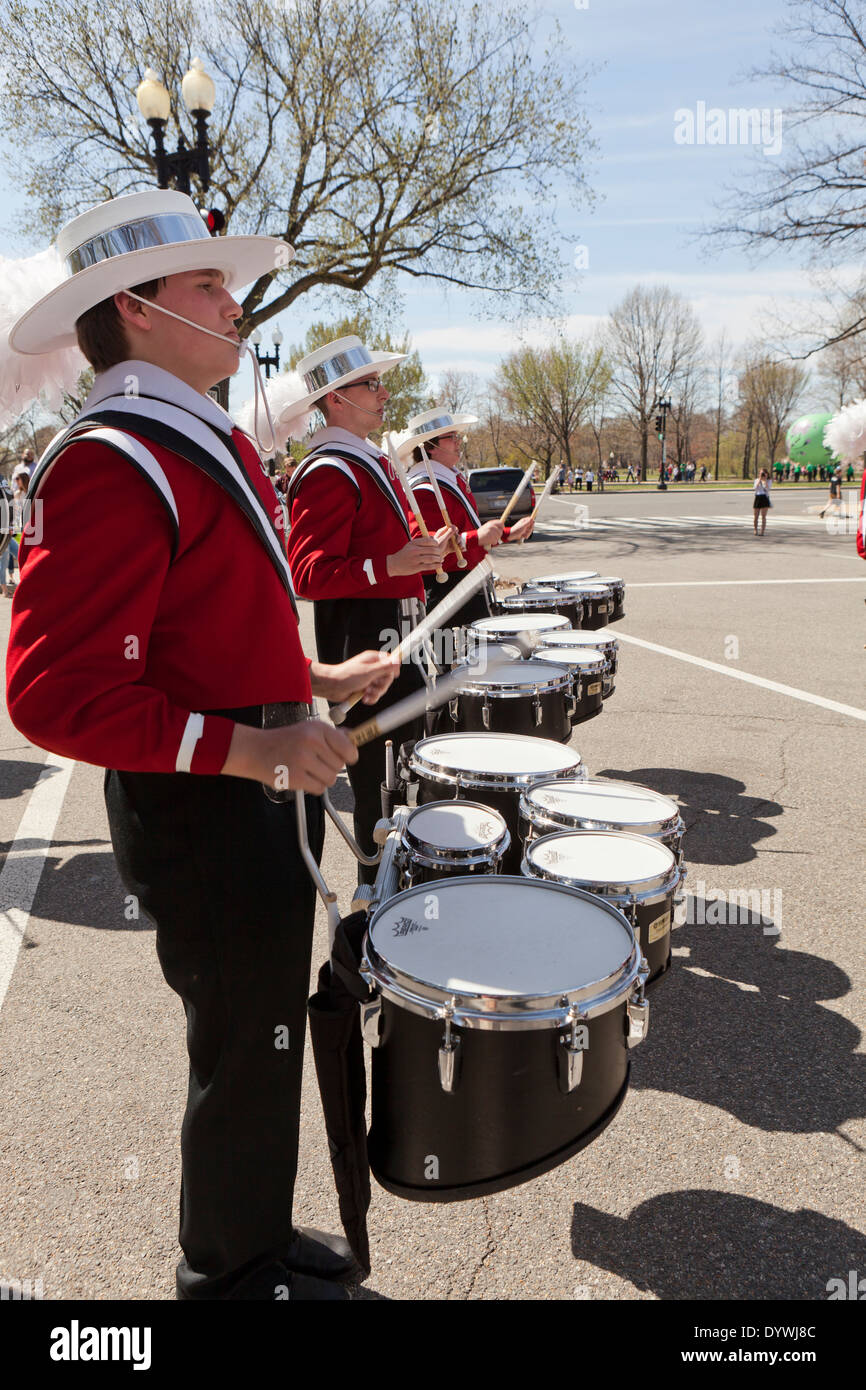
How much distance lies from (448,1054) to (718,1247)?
1.10 metres

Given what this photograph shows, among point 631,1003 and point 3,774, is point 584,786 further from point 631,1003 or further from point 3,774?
point 3,774

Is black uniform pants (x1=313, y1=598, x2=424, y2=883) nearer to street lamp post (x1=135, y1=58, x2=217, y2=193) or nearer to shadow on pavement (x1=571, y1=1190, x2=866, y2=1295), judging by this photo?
shadow on pavement (x1=571, y1=1190, x2=866, y2=1295)

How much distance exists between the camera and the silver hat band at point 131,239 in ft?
5.65

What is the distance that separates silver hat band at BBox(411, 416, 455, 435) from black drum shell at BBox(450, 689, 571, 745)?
2.75m

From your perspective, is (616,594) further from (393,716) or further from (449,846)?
(393,716)

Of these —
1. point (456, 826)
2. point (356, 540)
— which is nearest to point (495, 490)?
point (356, 540)

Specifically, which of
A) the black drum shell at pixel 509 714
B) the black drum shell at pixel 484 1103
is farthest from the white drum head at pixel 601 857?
the black drum shell at pixel 509 714

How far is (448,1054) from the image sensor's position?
1.74m

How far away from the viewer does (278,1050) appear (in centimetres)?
190

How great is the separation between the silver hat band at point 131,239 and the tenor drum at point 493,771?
5.72ft

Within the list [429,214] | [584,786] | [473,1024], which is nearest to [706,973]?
[584,786]

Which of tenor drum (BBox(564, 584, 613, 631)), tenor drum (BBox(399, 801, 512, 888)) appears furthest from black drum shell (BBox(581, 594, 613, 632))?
tenor drum (BBox(399, 801, 512, 888))

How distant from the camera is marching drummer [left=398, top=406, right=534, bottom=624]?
5.71 m

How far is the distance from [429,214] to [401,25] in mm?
3323
